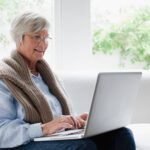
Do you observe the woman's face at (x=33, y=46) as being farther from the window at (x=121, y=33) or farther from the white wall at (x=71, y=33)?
the window at (x=121, y=33)

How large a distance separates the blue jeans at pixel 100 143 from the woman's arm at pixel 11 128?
4cm

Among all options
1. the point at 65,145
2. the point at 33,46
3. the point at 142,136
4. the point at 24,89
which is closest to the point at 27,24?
the point at 33,46

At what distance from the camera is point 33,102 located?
1824 mm

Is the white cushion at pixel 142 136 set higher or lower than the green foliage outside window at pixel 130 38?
lower

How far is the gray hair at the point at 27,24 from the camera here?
1.92 metres

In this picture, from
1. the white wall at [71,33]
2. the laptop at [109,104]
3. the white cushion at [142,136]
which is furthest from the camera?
the white wall at [71,33]

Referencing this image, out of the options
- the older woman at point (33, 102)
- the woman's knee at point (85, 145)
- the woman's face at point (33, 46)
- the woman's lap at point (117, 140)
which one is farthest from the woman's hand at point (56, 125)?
the woman's face at point (33, 46)

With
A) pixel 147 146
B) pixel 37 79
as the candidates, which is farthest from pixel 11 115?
pixel 147 146

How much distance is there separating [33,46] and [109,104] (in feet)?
2.08

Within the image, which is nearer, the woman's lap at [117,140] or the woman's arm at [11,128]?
the woman's arm at [11,128]

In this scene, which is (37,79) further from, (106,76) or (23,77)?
(106,76)

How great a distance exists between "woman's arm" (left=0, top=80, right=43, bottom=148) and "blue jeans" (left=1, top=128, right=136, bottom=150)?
0.04m

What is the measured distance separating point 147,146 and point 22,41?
3.04 feet

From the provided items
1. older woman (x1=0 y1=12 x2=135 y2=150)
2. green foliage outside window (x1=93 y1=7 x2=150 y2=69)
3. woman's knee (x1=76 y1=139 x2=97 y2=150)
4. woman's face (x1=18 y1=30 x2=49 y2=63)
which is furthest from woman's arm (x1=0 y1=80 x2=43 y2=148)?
green foliage outside window (x1=93 y1=7 x2=150 y2=69)
